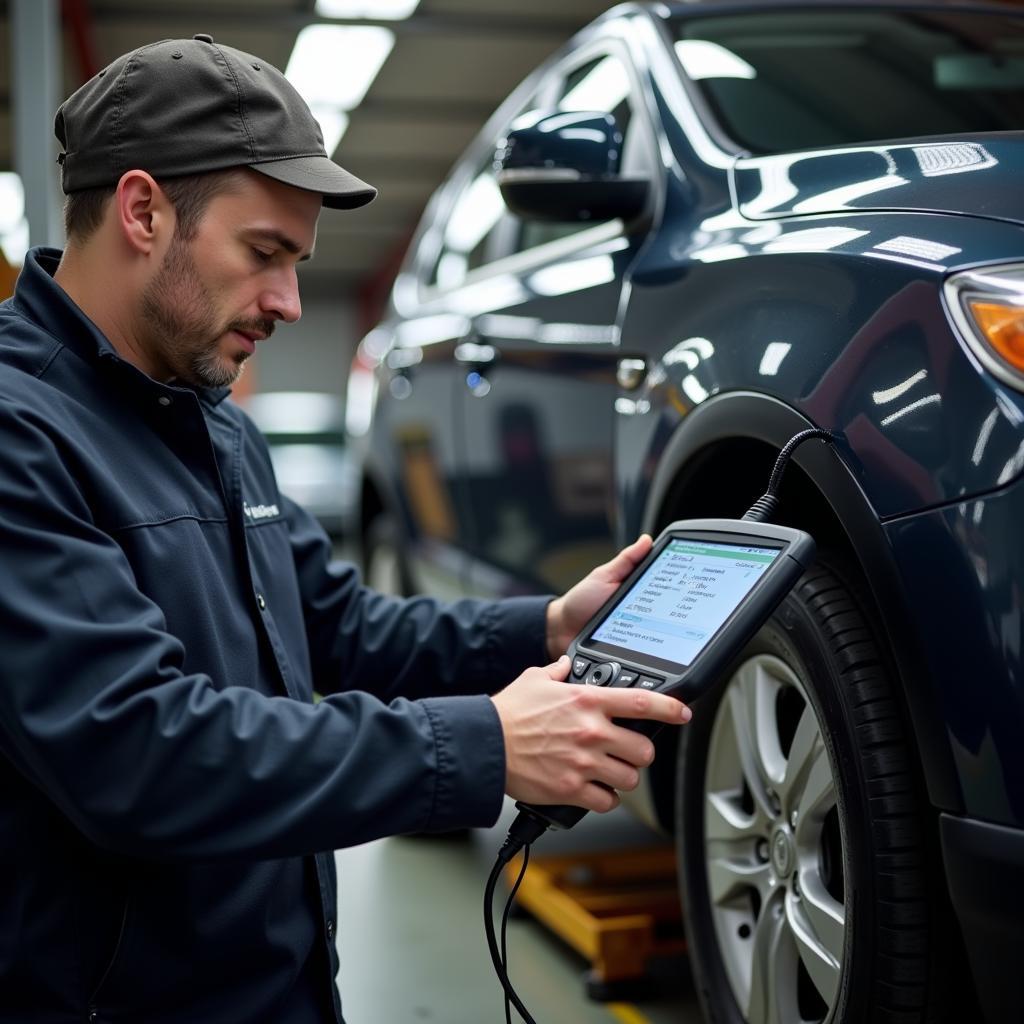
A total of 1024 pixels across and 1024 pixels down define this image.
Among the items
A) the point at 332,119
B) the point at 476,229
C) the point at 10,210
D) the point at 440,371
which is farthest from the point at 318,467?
the point at 440,371

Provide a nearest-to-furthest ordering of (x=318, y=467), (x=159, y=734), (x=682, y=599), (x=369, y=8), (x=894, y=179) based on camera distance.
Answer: (x=159, y=734)
(x=682, y=599)
(x=894, y=179)
(x=369, y=8)
(x=318, y=467)

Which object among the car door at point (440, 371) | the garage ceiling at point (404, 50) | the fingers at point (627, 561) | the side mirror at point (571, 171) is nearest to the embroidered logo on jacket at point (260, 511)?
the fingers at point (627, 561)

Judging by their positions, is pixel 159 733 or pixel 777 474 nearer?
pixel 159 733

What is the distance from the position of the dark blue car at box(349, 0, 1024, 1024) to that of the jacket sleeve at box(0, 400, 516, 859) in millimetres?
418

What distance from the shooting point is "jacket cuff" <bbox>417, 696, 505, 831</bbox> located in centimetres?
115

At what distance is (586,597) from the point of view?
1.58 metres

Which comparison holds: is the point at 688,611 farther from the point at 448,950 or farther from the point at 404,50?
the point at 404,50

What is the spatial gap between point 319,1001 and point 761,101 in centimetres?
142

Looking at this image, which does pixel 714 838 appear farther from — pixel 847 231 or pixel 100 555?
pixel 100 555

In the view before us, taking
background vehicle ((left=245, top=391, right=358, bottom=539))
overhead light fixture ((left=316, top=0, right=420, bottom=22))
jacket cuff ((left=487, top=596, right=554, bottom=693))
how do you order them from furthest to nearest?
background vehicle ((left=245, top=391, right=358, bottom=539)) → overhead light fixture ((left=316, top=0, right=420, bottom=22)) → jacket cuff ((left=487, top=596, right=554, bottom=693))

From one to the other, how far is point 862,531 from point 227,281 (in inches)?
25.9

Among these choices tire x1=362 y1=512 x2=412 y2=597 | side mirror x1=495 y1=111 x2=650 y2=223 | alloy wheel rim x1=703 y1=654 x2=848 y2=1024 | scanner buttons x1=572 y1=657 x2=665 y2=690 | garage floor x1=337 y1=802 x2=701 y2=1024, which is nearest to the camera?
scanner buttons x1=572 y1=657 x2=665 y2=690

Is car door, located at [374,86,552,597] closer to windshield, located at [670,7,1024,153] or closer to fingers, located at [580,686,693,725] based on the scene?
windshield, located at [670,7,1024,153]

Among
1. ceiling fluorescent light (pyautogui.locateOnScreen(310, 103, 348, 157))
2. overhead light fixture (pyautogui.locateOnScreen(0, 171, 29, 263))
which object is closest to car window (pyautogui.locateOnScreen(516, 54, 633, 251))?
ceiling fluorescent light (pyautogui.locateOnScreen(310, 103, 348, 157))
